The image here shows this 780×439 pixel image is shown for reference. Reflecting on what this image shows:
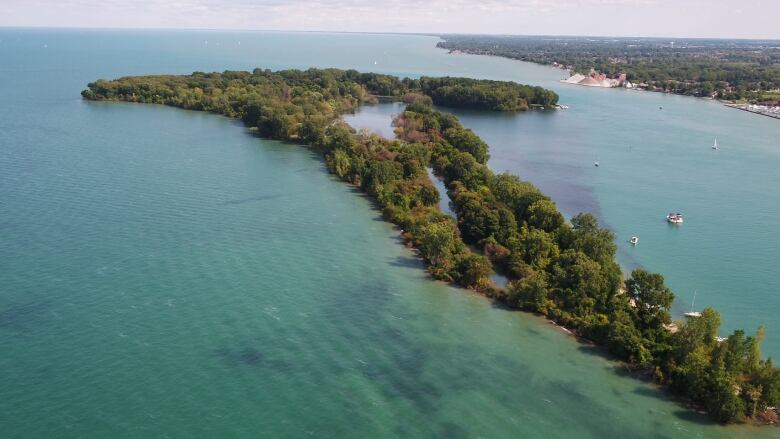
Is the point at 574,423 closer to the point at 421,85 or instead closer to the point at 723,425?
the point at 723,425

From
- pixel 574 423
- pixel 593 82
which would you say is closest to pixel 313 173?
pixel 574 423

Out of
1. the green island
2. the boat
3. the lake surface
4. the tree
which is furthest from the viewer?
the boat

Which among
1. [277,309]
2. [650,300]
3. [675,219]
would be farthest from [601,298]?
[675,219]

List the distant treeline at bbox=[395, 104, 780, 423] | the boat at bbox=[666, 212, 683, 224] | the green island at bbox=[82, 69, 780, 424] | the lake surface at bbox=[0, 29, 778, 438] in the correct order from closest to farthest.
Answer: the lake surface at bbox=[0, 29, 778, 438], the distant treeline at bbox=[395, 104, 780, 423], the green island at bbox=[82, 69, 780, 424], the boat at bbox=[666, 212, 683, 224]

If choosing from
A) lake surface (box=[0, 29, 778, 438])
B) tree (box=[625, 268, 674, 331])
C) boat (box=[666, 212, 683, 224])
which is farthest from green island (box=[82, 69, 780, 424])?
boat (box=[666, 212, 683, 224])

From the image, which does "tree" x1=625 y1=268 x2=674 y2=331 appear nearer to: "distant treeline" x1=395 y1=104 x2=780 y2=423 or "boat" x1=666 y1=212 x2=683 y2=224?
"distant treeline" x1=395 y1=104 x2=780 y2=423

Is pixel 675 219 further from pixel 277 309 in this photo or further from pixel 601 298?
pixel 277 309

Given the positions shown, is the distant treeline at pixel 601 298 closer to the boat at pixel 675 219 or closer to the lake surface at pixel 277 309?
the lake surface at pixel 277 309
